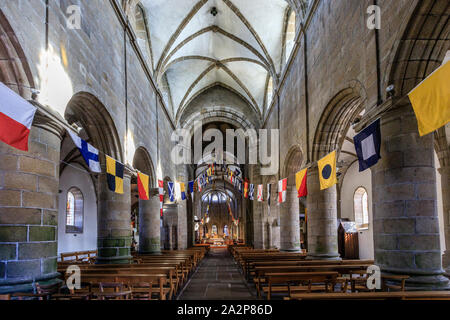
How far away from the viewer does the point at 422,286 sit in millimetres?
6734

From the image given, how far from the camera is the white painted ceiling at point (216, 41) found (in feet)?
57.2

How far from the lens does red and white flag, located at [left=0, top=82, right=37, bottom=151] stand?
5.59 meters

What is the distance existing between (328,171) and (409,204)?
3757 mm

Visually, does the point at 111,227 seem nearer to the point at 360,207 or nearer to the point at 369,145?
the point at 369,145

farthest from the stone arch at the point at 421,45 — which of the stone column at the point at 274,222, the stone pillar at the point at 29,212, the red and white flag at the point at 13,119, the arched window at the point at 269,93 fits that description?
the stone column at the point at 274,222

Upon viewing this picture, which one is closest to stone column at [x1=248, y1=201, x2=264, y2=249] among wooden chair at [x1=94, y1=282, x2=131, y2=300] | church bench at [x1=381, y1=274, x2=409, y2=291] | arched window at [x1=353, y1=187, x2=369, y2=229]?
arched window at [x1=353, y1=187, x2=369, y2=229]

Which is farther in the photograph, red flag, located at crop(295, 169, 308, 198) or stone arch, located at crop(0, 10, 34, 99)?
red flag, located at crop(295, 169, 308, 198)

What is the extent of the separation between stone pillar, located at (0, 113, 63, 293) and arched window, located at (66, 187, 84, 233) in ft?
46.8

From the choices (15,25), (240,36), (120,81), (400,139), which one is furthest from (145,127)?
(400,139)

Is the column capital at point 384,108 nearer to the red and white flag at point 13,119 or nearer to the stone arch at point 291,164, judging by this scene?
the red and white flag at point 13,119

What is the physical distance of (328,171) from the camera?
10.8 m

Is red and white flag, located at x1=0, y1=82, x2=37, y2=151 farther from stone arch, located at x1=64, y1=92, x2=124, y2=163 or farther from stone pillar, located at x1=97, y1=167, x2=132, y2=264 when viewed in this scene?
stone pillar, located at x1=97, y1=167, x2=132, y2=264
